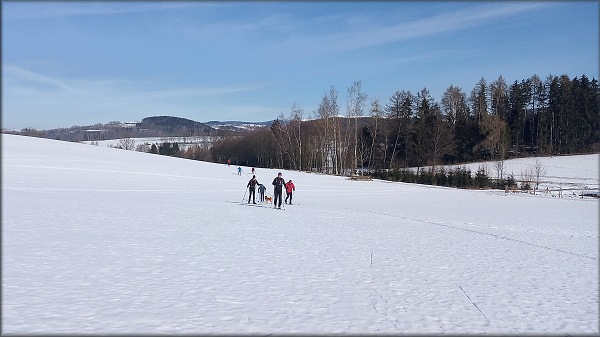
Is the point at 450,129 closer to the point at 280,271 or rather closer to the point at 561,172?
the point at 561,172

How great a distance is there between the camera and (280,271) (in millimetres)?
11570

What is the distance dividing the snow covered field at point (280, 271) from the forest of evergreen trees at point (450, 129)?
171 feet

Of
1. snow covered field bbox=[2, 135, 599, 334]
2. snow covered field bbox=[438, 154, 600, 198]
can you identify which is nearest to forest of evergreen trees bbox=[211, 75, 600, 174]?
snow covered field bbox=[438, 154, 600, 198]

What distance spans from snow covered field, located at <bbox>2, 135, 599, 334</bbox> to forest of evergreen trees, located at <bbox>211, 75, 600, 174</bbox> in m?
52.1

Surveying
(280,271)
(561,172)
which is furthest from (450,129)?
(280,271)

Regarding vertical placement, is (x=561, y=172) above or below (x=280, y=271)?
above

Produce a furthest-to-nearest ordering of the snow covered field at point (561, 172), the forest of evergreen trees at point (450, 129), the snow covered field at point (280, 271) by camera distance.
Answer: the forest of evergreen trees at point (450, 129), the snow covered field at point (561, 172), the snow covered field at point (280, 271)

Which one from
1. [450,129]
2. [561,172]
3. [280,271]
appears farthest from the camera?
[450,129]

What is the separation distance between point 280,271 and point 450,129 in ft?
257

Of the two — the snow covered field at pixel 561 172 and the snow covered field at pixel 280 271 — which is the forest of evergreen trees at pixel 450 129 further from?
the snow covered field at pixel 280 271

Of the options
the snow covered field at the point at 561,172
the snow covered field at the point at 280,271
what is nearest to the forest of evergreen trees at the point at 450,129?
the snow covered field at the point at 561,172

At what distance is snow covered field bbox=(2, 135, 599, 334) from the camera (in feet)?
26.0

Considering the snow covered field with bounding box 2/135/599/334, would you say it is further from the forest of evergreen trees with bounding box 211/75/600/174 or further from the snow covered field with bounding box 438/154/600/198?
the forest of evergreen trees with bounding box 211/75/600/174

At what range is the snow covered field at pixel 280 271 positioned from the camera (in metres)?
7.94
